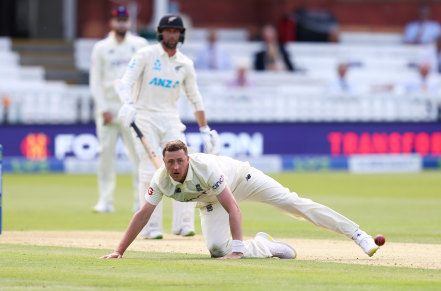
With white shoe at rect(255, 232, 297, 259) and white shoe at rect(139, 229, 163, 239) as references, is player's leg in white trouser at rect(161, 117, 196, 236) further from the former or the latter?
white shoe at rect(255, 232, 297, 259)

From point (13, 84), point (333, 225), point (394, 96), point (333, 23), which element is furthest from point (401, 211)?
point (333, 23)

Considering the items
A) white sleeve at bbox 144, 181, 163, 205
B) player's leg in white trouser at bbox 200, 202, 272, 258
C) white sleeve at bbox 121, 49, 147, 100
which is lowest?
player's leg in white trouser at bbox 200, 202, 272, 258

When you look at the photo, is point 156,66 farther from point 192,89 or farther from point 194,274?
point 194,274

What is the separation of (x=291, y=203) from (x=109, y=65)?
4724mm

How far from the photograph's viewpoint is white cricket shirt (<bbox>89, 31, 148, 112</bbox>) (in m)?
12.4

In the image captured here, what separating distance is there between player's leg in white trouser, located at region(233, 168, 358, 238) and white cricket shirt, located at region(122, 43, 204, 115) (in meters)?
2.05

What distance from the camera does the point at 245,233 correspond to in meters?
10.5

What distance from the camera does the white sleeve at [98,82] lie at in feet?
40.6

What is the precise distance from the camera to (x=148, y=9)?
25.6 metres

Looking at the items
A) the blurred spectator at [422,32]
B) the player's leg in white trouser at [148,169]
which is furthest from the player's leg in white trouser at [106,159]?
the blurred spectator at [422,32]

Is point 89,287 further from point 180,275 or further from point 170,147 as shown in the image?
point 170,147

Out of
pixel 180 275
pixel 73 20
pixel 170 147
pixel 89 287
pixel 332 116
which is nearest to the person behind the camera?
pixel 89 287

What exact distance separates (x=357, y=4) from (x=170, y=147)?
1987 cm

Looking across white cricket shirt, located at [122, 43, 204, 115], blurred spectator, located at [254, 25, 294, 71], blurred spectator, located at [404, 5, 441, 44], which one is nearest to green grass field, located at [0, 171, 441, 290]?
white cricket shirt, located at [122, 43, 204, 115]
